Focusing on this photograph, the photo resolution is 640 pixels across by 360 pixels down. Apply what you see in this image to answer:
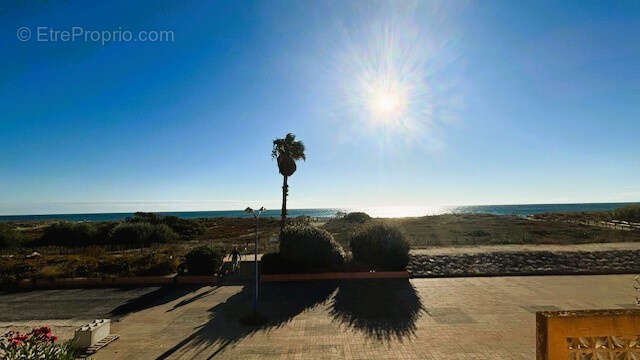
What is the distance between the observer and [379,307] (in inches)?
568

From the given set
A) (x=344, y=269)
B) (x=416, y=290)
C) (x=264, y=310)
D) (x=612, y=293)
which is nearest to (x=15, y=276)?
(x=264, y=310)

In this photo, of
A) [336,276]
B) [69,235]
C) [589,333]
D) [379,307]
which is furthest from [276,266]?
[69,235]

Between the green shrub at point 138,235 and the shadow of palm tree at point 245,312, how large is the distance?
26108 mm

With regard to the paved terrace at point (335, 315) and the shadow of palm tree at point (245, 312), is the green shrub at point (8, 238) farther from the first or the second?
the shadow of palm tree at point (245, 312)

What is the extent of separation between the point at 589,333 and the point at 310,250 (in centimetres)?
1535

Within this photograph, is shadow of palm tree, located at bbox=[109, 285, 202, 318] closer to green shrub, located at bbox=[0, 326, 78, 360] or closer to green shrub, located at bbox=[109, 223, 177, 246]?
green shrub, located at bbox=[0, 326, 78, 360]

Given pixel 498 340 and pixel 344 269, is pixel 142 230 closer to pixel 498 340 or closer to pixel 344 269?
pixel 344 269

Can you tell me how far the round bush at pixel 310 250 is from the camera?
63.8ft

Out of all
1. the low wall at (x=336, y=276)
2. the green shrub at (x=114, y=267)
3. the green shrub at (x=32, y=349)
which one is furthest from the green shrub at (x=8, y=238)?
the green shrub at (x=32, y=349)

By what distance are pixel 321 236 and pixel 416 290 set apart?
6297mm

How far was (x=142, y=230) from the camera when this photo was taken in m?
39.0

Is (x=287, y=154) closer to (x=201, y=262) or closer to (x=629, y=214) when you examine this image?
(x=201, y=262)

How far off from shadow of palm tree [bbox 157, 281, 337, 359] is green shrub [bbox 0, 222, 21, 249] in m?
36.2

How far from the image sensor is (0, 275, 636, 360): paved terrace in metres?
10.5
